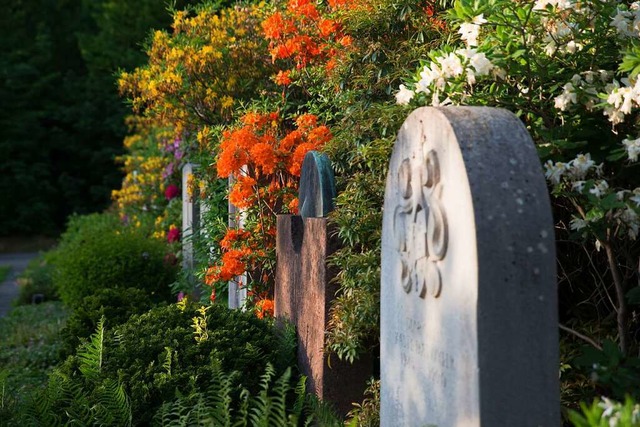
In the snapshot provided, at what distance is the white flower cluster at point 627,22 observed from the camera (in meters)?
3.90

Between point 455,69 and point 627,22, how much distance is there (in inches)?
28.9

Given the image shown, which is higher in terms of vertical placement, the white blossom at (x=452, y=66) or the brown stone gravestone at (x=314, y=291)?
the white blossom at (x=452, y=66)

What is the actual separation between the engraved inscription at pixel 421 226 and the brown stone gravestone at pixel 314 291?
4.80ft

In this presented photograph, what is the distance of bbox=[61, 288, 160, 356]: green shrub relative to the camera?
283 inches

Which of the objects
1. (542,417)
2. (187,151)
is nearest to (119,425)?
(542,417)

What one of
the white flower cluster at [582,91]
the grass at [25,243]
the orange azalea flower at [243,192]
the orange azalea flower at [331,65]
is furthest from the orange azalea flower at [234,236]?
the grass at [25,243]

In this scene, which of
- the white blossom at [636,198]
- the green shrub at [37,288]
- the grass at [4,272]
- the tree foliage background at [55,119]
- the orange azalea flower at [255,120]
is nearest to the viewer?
the white blossom at [636,198]

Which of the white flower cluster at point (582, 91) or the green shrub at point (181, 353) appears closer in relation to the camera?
the white flower cluster at point (582, 91)

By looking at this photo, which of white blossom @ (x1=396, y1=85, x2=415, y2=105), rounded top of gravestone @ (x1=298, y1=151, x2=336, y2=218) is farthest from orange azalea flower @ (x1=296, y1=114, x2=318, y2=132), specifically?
white blossom @ (x1=396, y1=85, x2=415, y2=105)

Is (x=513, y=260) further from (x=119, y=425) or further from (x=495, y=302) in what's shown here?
(x=119, y=425)

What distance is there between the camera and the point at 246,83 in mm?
8672

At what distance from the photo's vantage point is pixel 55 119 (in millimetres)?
31125

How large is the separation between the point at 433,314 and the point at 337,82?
10.1 ft

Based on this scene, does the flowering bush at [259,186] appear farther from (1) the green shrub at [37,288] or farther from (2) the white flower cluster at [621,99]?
(1) the green shrub at [37,288]
